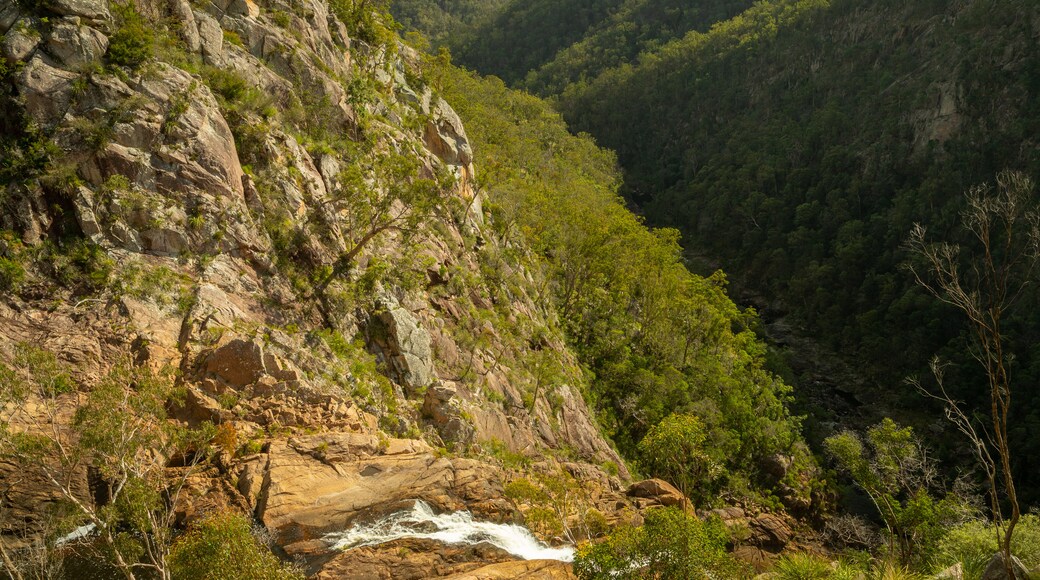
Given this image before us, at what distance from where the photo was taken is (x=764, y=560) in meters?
35.3

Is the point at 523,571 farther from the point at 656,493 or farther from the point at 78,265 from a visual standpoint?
the point at 78,265

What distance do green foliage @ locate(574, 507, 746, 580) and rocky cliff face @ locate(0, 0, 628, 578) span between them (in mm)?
2095

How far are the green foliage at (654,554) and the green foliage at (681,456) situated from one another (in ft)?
24.5

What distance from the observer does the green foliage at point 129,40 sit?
73.2 ft

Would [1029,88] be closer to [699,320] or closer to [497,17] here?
[699,320]

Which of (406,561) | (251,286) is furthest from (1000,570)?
(251,286)

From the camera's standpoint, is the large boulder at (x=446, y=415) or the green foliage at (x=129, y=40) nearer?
the green foliage at (x=129, y=40)

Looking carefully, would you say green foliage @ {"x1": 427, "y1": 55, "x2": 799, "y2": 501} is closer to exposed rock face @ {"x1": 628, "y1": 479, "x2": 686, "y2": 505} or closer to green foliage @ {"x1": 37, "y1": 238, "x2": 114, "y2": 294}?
exposed rock face @ {"x1": 628, "y1": 479, "x2": 686, "y2": 505}

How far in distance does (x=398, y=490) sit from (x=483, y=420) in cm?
840

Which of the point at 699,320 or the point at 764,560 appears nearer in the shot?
the point at 764,560

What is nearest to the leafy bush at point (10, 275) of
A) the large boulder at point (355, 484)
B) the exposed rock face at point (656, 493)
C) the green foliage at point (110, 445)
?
the green foliage at point (110, 445)

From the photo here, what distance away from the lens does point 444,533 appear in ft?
61.4

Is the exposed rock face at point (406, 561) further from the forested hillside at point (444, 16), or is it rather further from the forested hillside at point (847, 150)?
the forested hillside at point (444, 16)

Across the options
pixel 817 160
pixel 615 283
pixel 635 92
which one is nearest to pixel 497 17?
pixel 635 92
